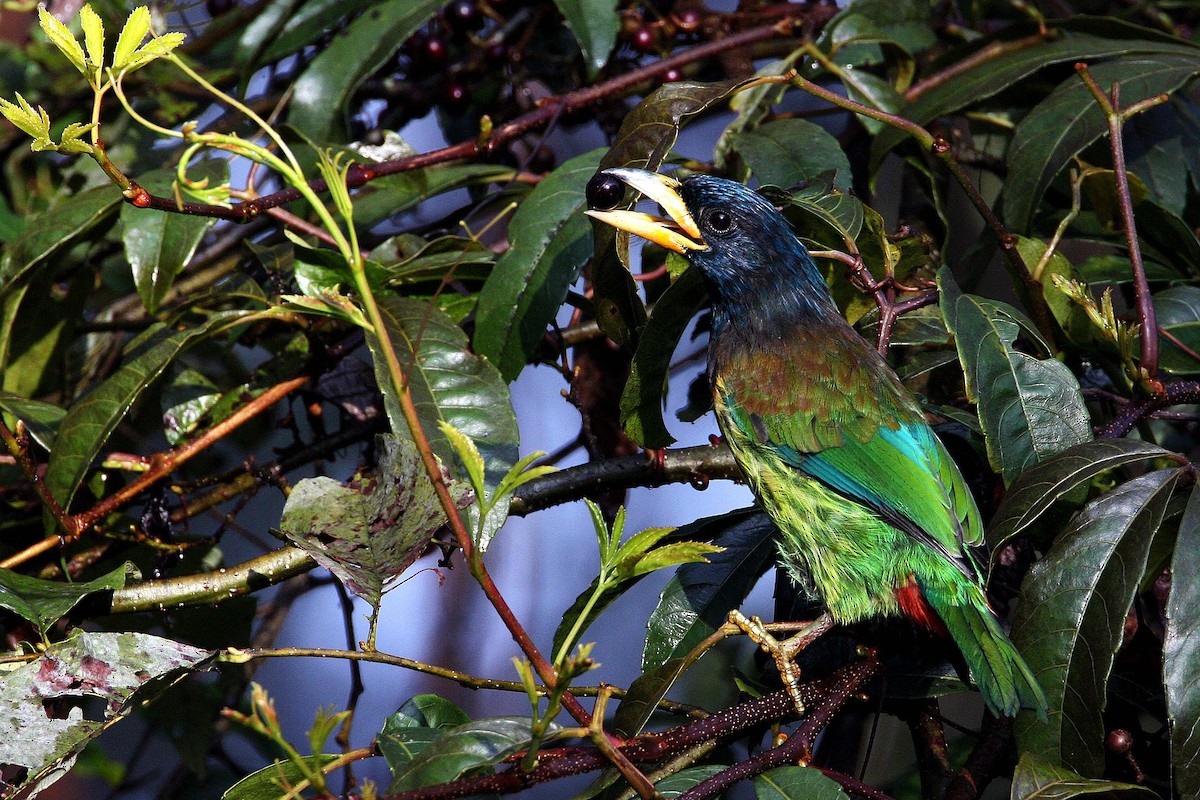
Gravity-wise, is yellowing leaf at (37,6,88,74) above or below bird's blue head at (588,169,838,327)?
above

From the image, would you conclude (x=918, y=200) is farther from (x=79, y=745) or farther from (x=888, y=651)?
(x=79, y=745)

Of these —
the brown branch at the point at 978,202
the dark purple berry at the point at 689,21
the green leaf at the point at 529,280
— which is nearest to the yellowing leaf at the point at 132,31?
the green leaf at the point at 529,280

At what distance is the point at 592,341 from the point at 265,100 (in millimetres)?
1485

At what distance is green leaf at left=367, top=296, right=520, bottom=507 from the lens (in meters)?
1.96

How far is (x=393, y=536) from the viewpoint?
1573 millimetres

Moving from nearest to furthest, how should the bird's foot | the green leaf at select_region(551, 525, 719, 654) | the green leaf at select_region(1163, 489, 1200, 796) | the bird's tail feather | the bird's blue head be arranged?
1. the green leaf at select_region(551, 525, 719, 654)
2. the green leaf at select_region(1163, 489, 1200, 796)
3. the bird's tail feather
4. the bird's foot
5. the bird's blue head

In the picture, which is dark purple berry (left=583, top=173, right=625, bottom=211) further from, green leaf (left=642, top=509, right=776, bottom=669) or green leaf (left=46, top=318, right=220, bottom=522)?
green leaf (left=46, top=318, right=220, bottom=522)

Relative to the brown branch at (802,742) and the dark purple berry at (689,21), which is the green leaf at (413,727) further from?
the dark purple berry at (689,21)

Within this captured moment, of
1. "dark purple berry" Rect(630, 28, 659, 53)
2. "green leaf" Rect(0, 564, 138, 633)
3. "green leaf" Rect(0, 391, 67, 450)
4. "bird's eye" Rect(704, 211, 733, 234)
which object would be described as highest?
"dark purple berry" Rect(630, 28, 659, 53)

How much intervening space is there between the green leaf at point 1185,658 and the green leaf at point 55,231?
2.40m

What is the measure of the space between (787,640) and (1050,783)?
676 mm

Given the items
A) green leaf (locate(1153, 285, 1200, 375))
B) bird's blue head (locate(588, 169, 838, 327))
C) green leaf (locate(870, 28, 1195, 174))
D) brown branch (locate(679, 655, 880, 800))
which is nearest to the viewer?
brown branch (locate(679, 655, 880, 800))

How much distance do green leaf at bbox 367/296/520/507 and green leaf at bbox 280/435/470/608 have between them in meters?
0.29

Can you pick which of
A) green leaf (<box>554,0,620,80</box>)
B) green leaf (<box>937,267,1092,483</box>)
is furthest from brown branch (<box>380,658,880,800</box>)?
green leaf (<box>554,0,620,80</box>)
